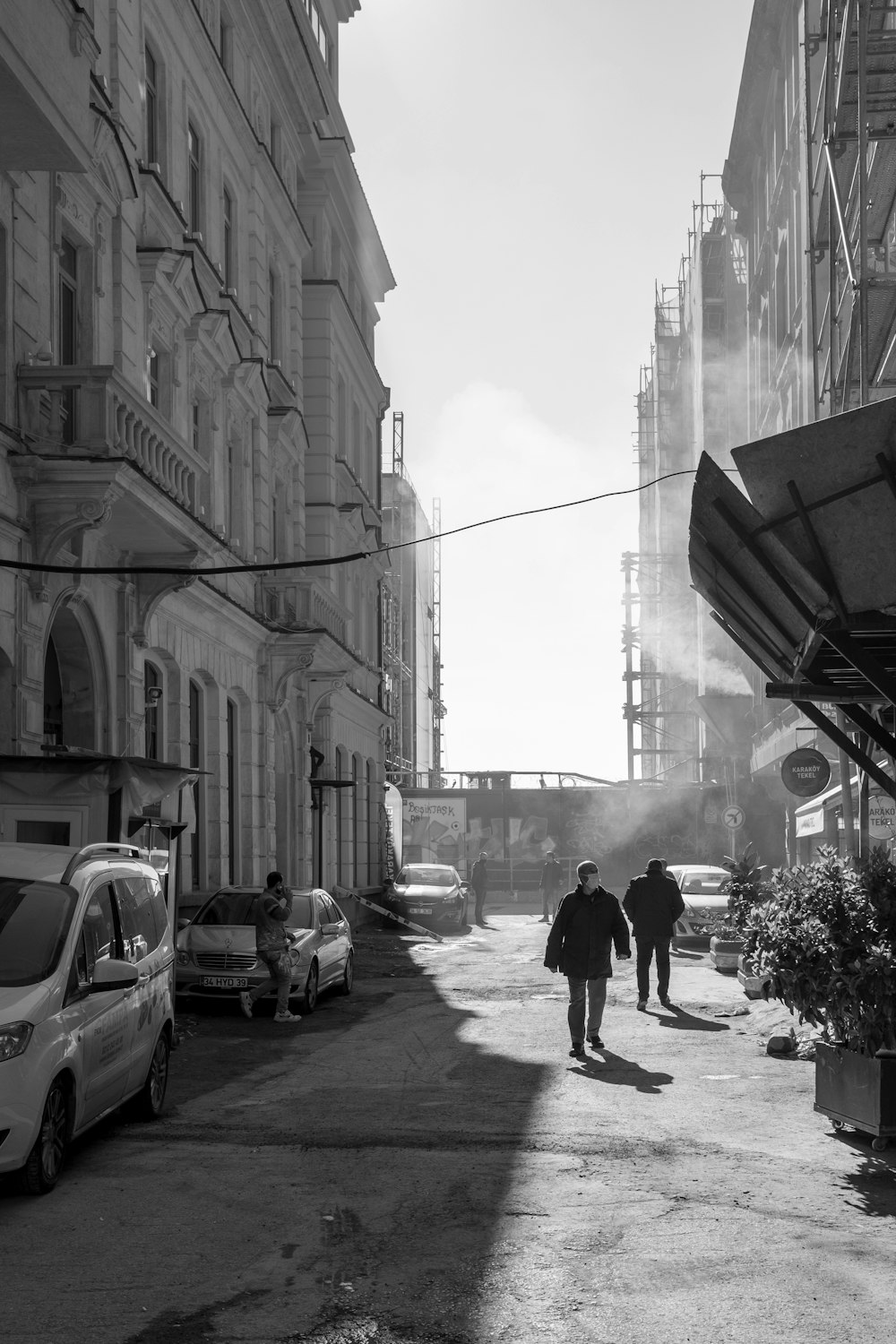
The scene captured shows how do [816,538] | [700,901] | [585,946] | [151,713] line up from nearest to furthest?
[816,538] < [585,946] < [151,713] < [700,901]

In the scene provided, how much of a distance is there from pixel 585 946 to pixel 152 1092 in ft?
17.0

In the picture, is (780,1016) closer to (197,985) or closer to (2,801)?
(197,985)

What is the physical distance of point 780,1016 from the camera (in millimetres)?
16031

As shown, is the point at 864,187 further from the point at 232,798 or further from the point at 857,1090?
the point at 232,798

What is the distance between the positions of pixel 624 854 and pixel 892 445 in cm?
5264

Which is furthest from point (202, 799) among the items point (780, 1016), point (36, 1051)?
point (36, 1051)

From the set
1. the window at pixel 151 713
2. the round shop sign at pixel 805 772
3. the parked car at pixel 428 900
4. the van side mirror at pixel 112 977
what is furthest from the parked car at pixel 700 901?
the van side mirror at pixel 112 977

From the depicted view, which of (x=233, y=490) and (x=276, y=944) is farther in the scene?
(x=233, y=490)

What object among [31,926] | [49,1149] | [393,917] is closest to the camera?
[49,1149]

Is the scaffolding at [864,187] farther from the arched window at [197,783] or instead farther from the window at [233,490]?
the arched window at [197,783]

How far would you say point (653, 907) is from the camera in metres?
18.3

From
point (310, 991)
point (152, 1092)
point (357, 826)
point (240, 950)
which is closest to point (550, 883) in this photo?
point (357, 826)

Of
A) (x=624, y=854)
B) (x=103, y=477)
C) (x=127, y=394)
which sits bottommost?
(x=624, y=854)

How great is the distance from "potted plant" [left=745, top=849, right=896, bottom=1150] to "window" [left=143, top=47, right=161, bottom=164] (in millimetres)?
15977
